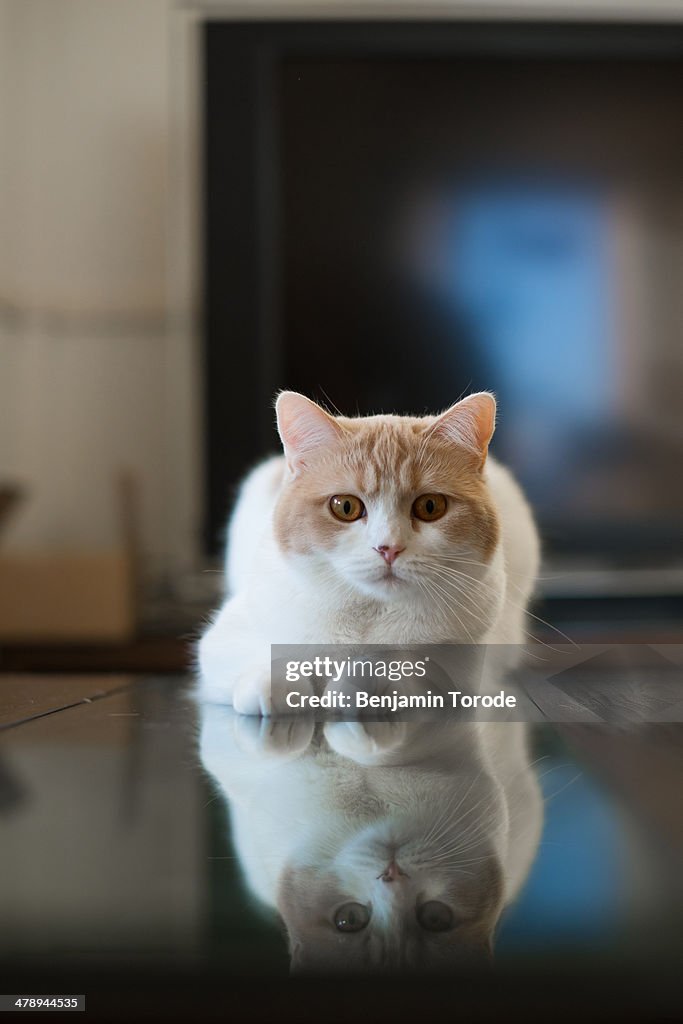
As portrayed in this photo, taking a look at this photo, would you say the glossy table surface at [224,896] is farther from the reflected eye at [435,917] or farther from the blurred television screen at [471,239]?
the blurred television screen at [471,239]

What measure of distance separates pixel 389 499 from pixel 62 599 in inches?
52.0

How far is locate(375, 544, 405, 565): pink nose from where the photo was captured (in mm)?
574

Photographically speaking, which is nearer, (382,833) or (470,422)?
(382,833)

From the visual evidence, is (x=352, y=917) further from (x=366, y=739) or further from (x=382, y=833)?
(x=366, y=739)

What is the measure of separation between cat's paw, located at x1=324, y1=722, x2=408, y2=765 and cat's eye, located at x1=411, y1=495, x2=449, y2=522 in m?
0.13

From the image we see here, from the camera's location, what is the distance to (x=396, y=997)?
8.5 inches

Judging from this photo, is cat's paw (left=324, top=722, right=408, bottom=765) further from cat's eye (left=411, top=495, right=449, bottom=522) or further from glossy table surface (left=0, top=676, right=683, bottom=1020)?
cat's eye (left=411, top=495, right=449, bottom=522)

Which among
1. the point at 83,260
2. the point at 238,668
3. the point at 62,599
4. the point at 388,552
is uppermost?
the point at 83,260

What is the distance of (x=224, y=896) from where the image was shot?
269mm

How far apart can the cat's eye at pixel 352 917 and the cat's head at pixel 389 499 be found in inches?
12.7

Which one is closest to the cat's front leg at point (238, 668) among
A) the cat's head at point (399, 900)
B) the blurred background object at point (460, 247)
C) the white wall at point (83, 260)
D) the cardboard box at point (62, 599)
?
the cat's head at point (399, 900)

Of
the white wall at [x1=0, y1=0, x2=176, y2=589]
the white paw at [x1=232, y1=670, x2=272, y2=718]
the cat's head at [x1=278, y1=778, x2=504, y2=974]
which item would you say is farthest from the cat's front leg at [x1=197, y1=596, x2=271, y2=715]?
the white wall at [x1=0, y1=0, x2=176, y2=589]

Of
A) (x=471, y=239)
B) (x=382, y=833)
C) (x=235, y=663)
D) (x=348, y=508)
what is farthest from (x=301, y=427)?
(x=471, y=239)

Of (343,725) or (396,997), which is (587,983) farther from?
(343,725)
